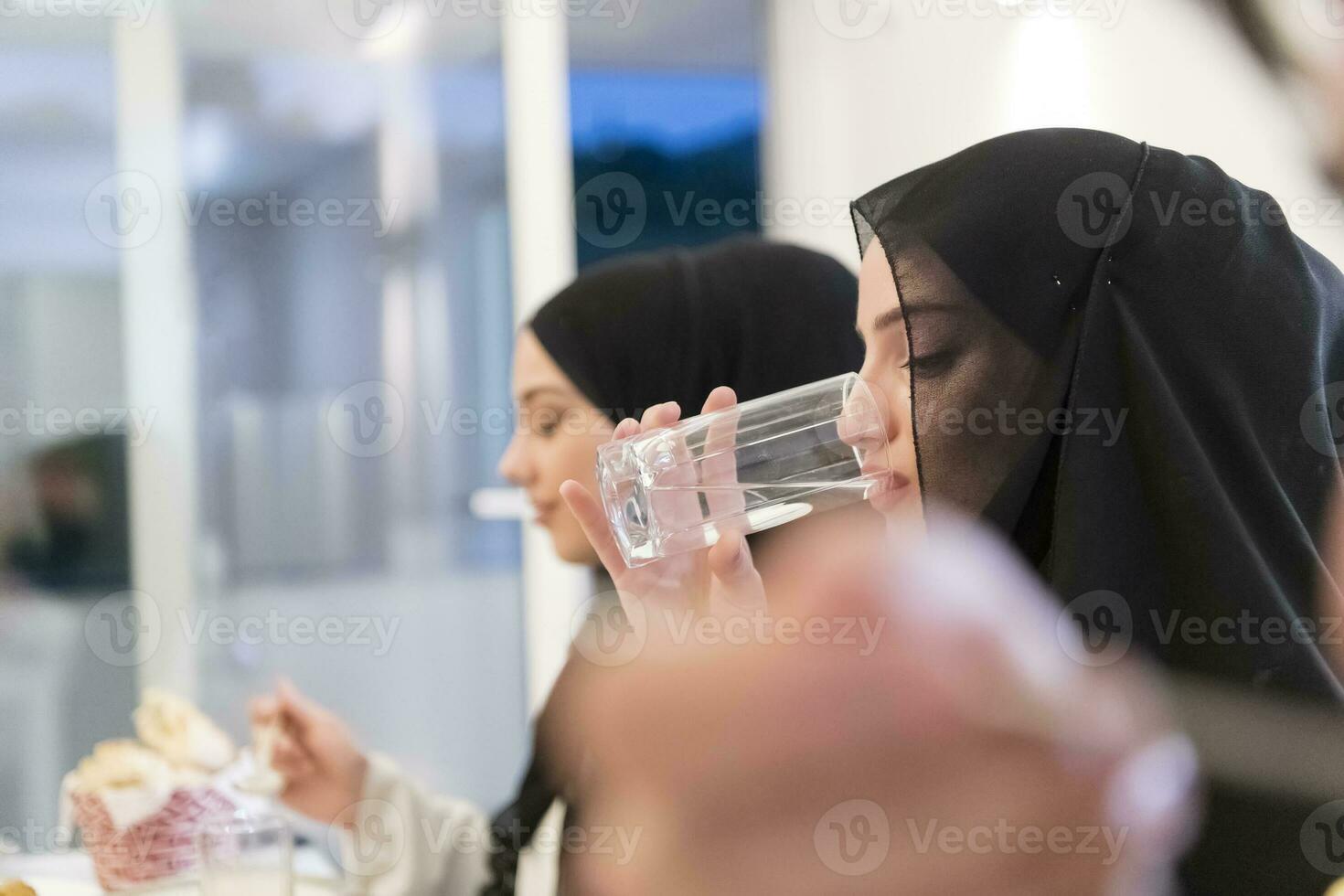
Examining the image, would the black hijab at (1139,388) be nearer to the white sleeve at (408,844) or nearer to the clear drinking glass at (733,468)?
the clear drinking glass at (733,468)

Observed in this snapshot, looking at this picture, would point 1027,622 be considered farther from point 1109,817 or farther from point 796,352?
point 796,352

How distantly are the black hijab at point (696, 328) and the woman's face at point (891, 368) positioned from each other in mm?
457

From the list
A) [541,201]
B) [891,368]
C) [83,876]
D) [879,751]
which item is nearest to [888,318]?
[891,368]

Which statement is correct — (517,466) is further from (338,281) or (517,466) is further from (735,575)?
(338,281)

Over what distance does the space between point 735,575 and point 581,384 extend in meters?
0.61

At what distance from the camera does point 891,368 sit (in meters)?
0.93

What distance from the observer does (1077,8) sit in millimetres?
1784

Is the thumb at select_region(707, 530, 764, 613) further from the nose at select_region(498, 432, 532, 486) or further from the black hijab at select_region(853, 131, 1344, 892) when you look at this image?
the nose at select_region(498, 432, 532, 486)

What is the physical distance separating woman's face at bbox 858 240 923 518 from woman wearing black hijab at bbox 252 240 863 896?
1.48 ft

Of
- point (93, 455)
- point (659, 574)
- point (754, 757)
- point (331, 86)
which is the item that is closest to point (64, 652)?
point (93, 455)

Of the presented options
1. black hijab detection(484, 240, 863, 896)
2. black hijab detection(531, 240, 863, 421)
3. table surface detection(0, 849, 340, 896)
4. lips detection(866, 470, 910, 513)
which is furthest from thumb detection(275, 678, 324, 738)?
lips detection(866, 470, 910, 513)

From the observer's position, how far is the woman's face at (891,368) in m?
0.92

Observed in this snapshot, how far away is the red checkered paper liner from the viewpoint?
1.29 metres

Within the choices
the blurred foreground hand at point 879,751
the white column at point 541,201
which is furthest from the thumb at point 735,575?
the white column at point 541,201
